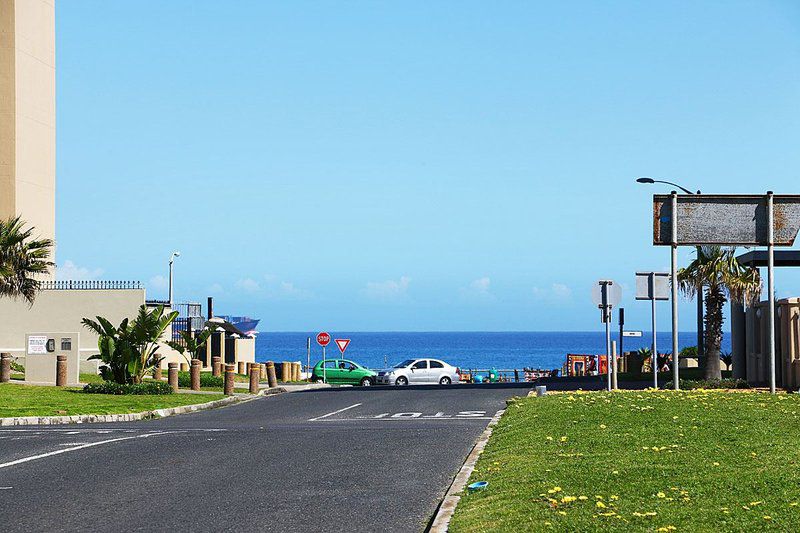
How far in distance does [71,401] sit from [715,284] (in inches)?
797

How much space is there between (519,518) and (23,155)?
5575 centimetres

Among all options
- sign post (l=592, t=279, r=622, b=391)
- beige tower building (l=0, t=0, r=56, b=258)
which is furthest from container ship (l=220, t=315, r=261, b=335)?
sign post (l=592, t=279, r=622, b=391)

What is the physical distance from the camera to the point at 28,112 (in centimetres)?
5969

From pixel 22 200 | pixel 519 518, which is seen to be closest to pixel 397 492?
pixel 519 518

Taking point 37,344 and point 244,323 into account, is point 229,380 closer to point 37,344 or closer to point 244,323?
point 37,344

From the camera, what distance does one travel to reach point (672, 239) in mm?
23266

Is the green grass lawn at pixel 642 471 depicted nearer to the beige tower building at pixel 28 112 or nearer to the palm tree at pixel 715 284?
the palm tree at pixel 715 284

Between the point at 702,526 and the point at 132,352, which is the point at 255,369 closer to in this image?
the point at 132,352

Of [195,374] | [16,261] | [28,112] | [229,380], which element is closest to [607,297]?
[229,380]

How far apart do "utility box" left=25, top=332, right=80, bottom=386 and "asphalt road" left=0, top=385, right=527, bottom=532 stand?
1657 cm

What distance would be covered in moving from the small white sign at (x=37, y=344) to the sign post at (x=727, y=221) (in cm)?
2343

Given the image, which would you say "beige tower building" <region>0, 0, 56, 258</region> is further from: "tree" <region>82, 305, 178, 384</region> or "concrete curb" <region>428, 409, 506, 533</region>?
"concrete curb" <region>428, 409, 506, 533</region>

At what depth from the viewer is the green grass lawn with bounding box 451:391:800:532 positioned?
8242 millimetres

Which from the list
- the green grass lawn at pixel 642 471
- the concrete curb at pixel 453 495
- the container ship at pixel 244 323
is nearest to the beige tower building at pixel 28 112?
the container ship at pixel 244 323
